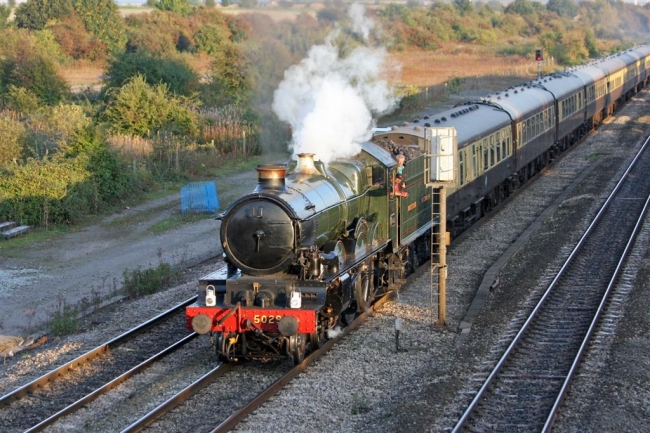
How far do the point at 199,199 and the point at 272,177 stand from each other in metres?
13.3

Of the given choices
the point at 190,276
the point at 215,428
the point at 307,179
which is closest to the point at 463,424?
the point at 215,428

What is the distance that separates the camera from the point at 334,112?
13.3 meters

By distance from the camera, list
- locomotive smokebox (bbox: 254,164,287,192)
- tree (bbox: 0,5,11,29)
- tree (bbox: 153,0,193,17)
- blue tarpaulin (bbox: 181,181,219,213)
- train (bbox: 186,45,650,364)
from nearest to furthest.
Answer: train (bbox: 186,45,650,364) < locomotive smokebox (bbox: 254,164,287,192) < blue tarpaulin (bbox: 181,181,219,213) < tree (bbox: 153,0,193,17) < tree (bbox: 0,5,11,29)

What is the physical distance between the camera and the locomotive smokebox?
11.6 m

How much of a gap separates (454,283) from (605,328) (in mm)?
3501

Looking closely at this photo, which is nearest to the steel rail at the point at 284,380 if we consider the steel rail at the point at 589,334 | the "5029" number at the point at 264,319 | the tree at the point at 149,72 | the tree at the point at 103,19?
the "5029" number at the point at 264,319

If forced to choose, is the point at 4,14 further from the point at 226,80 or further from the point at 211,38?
the point at 226,80

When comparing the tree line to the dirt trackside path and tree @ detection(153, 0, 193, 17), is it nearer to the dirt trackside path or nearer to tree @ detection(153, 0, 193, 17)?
tree @ detection(153, 0, 193, 17)

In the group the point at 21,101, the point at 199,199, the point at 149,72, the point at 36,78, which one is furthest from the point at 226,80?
the point at 199,199

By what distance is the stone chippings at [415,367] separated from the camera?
9938mm

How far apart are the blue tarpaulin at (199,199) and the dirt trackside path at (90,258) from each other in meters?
0.38

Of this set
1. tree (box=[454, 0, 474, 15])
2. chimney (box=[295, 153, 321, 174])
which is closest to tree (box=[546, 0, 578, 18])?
tree (box=[454, 0, 474, 15])

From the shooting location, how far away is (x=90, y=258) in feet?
64.9

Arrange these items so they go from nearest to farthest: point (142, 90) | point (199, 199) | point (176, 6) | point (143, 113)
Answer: point (199, 199) < point (143, 113) < point (142, 90) < point (176, 6)
